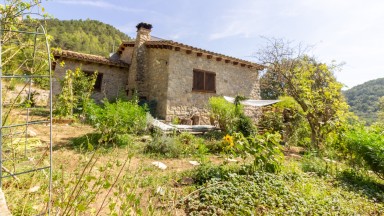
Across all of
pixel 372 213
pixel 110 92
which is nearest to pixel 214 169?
pixel 372 213

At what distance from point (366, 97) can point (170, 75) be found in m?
37.8

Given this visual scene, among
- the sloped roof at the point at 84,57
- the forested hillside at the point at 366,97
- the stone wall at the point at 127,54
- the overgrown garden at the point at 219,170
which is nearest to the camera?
the overgrown garden at the point at 219,170

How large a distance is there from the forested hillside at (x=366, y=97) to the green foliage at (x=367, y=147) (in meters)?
30.0

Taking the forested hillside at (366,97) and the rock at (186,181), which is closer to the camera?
the rock at (186,181)

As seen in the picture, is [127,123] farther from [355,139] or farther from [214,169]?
[355,139]

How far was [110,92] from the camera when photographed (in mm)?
12000

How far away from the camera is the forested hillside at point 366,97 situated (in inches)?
1215

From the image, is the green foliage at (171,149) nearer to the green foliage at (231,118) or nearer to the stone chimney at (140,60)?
the green foliage at (231,118)

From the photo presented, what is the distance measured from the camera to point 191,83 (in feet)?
35.0

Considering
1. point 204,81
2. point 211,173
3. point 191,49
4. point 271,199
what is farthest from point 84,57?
point 271,199

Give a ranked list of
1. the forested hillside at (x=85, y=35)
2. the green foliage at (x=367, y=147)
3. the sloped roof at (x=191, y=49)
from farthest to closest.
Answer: the forested hillside at (x=85, y=35)
the sloped roof at (x=191, y=49)
the green foliage at (x=367, y=147)

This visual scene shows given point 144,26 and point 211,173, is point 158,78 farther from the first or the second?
point 211,173

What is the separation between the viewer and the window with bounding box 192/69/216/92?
10906 mm

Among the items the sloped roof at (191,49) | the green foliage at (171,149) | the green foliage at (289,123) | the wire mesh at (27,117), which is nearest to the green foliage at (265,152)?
the green foliage at (171,149)
